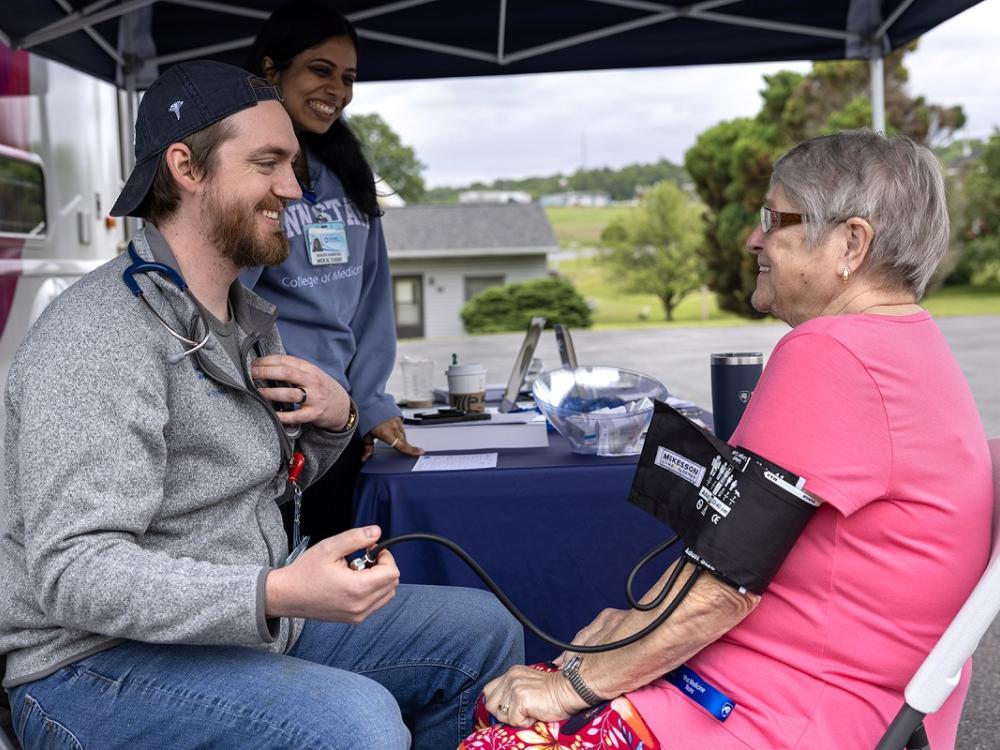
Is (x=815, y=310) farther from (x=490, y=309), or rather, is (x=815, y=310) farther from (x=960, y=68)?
(x=960, y=68)

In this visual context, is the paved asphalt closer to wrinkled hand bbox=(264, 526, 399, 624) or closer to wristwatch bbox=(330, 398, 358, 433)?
wristwatch bbox=(330, 398, 358, 433)

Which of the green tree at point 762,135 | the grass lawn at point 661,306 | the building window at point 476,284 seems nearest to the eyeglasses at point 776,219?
the grass lawn at point 661,306

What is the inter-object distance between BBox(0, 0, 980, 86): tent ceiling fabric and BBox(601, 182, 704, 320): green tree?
3770cm

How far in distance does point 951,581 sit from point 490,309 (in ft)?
106

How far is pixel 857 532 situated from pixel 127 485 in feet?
3.40

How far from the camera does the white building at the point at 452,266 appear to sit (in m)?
39.6

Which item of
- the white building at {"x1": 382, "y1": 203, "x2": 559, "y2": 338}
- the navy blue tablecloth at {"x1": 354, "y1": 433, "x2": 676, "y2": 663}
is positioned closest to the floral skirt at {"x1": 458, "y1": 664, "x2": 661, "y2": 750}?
the navy blue tablecloth at {"x1": 354, "y1": 433, "x2": 676, "y2": 663}

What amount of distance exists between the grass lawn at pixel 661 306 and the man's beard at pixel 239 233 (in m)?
26.0

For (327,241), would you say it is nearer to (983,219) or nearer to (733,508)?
(733,508)

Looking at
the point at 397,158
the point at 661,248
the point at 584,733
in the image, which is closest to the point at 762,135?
the point at 661,248

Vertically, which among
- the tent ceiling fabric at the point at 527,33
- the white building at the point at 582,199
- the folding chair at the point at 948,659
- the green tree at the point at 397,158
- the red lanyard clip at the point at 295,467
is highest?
the green tree at the point at 397,158

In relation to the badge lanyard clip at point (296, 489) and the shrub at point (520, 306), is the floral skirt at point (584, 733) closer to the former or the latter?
the badge lanyard clip at point (296, 489)

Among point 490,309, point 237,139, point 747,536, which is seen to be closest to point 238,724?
point 747,536

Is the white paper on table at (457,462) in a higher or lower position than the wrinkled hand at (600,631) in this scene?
higher
